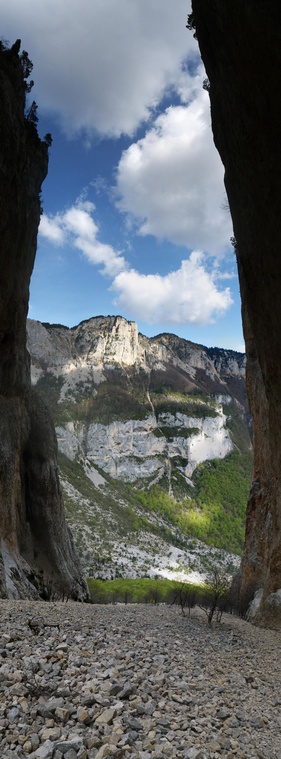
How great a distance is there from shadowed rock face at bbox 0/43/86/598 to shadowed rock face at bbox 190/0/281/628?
13.6 metres

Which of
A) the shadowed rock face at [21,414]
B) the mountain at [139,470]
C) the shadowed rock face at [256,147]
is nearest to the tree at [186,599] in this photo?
the shadowed rock face at [256,147]

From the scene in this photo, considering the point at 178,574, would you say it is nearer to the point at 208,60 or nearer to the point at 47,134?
the point at 47,134

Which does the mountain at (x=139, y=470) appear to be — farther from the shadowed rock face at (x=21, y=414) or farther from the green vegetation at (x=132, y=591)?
the shadowed rock face at (x=21, y=414)

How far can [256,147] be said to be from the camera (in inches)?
364

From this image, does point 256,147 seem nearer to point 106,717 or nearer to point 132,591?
point 106,717

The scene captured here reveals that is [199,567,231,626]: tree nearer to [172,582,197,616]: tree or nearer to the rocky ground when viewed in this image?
[172,582,197,616]: tree

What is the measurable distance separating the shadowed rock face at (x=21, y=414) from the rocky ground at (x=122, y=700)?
1335cm

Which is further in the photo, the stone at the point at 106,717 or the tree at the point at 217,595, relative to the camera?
the tree at the point at 217,595

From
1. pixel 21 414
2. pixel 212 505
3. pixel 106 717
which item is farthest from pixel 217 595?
pixel 212 505

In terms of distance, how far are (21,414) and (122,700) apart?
2730cm

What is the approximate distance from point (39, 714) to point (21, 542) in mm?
26008

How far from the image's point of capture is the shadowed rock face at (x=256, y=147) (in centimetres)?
772

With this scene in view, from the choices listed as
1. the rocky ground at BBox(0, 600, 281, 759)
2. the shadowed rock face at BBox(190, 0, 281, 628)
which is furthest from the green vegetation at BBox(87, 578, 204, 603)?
the rocky ground at BBox(0, 600, 281, 759)

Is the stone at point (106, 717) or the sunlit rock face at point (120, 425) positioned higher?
the sunlit rock face at point (120, 425)
